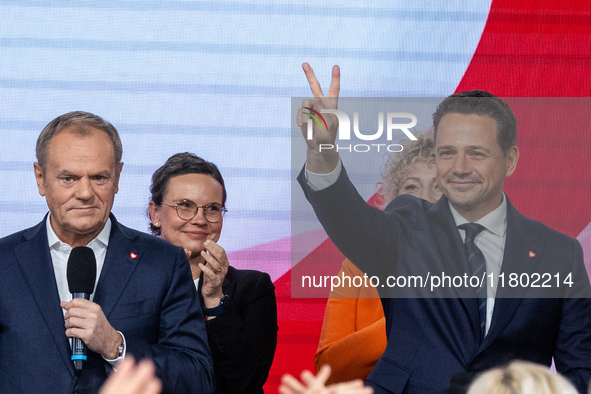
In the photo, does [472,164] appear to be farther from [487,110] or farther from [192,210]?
[192,210]

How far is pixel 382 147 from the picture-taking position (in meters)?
2.82

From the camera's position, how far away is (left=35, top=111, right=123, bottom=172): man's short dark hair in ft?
6.98

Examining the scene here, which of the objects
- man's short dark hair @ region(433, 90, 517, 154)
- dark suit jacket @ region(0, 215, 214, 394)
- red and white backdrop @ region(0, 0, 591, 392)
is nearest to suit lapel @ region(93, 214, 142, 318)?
dark suit jacket @ region(0, 215, 214, 394)

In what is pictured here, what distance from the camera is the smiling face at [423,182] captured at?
8.91 ft

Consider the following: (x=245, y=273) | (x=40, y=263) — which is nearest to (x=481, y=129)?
(x=245, y=273)

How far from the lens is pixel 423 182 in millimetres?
2742

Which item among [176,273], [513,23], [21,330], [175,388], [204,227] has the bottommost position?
[175,388]

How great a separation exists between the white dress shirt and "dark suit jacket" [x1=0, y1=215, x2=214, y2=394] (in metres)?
0.02

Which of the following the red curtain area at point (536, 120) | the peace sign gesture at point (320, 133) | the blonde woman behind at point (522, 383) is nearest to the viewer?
the blonde woman behind at point (522, 383)

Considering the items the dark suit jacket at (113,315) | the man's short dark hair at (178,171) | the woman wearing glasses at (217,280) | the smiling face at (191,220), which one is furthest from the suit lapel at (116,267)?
the man's short dark hair at (178,171)

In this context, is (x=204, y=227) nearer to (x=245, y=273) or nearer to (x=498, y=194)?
(x=245, y=273)

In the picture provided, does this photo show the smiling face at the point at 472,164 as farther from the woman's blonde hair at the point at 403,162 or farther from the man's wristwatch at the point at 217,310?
the man's wristwatch at the point at 217,310

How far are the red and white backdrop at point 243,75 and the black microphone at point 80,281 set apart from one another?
134cm

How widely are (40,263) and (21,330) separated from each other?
8.1 inches
